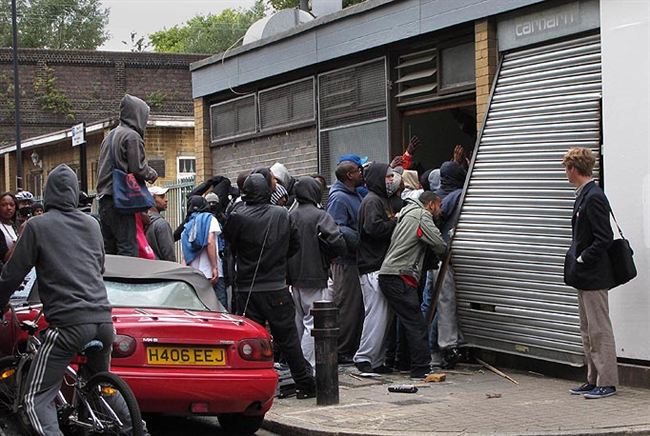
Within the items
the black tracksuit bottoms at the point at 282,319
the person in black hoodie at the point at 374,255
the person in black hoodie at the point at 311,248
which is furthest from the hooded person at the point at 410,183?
the black tracksuit bottoms at the point at 282,319

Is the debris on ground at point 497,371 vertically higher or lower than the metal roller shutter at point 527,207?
lower

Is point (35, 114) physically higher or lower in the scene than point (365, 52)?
higher

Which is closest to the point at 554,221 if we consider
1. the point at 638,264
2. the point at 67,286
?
the point at 638,264

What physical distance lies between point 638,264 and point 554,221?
3.82 ft

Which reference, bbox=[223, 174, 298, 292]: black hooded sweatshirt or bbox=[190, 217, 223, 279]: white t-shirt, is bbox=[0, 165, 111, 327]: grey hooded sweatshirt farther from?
bbox=[190, 217, 223, 279]: white t-shirt

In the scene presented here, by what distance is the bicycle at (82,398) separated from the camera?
23.1ft

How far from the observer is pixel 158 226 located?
1225 centimetres

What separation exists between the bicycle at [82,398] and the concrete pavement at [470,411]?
2.03 metres

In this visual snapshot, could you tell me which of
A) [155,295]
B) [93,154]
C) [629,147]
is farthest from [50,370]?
[93,154]

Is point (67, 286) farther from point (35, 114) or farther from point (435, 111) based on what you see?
point (35, 114)

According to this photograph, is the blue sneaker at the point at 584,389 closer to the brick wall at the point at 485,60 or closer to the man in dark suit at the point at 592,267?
the man in dark suit at the point at 592,267

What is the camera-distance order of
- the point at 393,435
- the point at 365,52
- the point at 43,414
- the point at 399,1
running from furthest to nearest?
1. the point at 365,52
2. the point at 399,1
3. the point at 393,435
4. the point at 43,414

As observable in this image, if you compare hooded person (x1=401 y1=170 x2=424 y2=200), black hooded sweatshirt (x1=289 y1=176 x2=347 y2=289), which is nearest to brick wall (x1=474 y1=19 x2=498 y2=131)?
hooded person (x1=401 y1=170 x2=424 y2=200)

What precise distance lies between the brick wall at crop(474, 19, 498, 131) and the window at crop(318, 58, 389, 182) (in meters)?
2.11
